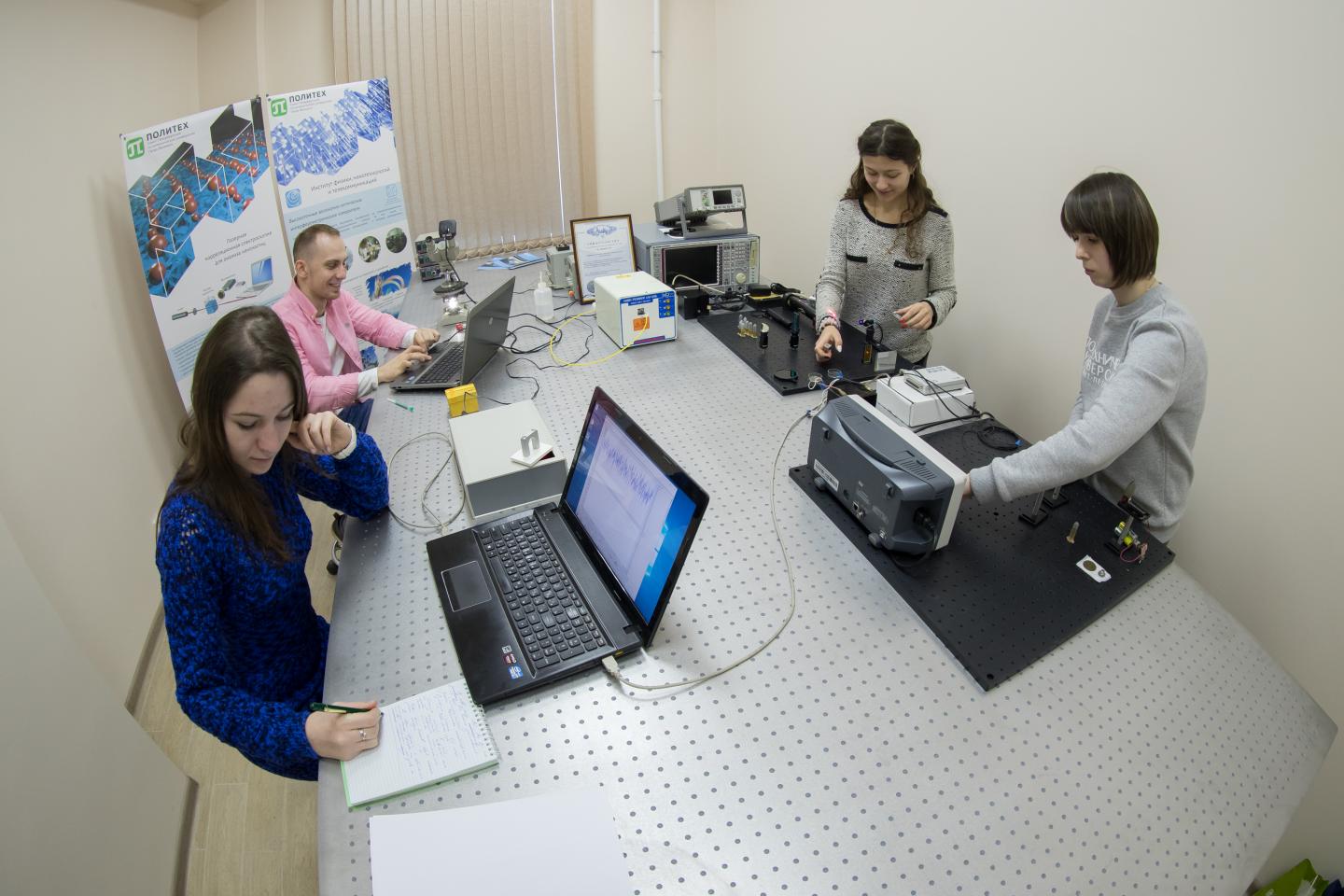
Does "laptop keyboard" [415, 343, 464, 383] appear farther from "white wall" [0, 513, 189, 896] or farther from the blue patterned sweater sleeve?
"white wall" [0, 513, 189, 896]

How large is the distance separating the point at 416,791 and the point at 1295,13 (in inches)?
102

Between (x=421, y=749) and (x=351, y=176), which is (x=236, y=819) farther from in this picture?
(x=351, y=176)

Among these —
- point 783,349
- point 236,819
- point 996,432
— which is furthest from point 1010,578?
point 236,819

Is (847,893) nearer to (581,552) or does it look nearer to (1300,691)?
(581,552)

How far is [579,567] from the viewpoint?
1.16 metres

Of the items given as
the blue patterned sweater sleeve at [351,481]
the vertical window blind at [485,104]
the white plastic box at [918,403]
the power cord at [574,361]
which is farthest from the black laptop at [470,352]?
the vertical window blind at [485,104]

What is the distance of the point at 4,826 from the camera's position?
106cm

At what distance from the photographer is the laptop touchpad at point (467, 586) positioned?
1.13 m

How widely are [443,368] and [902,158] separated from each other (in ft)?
5.33

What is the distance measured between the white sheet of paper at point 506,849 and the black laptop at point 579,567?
0.18 meters

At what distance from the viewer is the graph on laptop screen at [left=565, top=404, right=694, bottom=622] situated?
96 cm

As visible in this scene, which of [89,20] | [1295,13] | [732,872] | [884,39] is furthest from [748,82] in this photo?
[732,872]

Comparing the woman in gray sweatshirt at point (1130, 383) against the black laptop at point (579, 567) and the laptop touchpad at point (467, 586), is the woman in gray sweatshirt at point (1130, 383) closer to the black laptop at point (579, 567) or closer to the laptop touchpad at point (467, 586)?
the black laptop at point (579, 567)

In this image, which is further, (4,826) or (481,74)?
(481,74)
